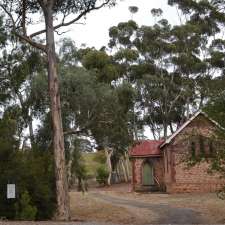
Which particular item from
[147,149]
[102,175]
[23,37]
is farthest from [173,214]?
[102,175]

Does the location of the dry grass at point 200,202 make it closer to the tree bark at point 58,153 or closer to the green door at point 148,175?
the green door at point 148,175

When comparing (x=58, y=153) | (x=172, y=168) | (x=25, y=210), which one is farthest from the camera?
(x=172, y=168)

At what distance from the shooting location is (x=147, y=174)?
155 feet

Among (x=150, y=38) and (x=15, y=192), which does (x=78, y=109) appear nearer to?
(x=15, y=192)

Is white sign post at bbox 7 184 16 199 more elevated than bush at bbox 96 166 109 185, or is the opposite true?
bush at bbox 96 166 109 185

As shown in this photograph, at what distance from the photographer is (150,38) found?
56.4 m

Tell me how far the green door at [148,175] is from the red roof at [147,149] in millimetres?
1172

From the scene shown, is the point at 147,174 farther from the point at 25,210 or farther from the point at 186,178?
the point at 25,210

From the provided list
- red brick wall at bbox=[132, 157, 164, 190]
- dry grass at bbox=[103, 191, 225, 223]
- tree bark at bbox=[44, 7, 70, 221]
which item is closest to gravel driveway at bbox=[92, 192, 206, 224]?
dry grass at bbox=[103, 191, 225, 223]

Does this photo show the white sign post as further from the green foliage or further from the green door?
the green door

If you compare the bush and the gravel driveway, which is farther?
the bush

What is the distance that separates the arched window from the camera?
4725 centimetres

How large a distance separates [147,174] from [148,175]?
0.14m

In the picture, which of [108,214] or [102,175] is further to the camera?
[102,175]
